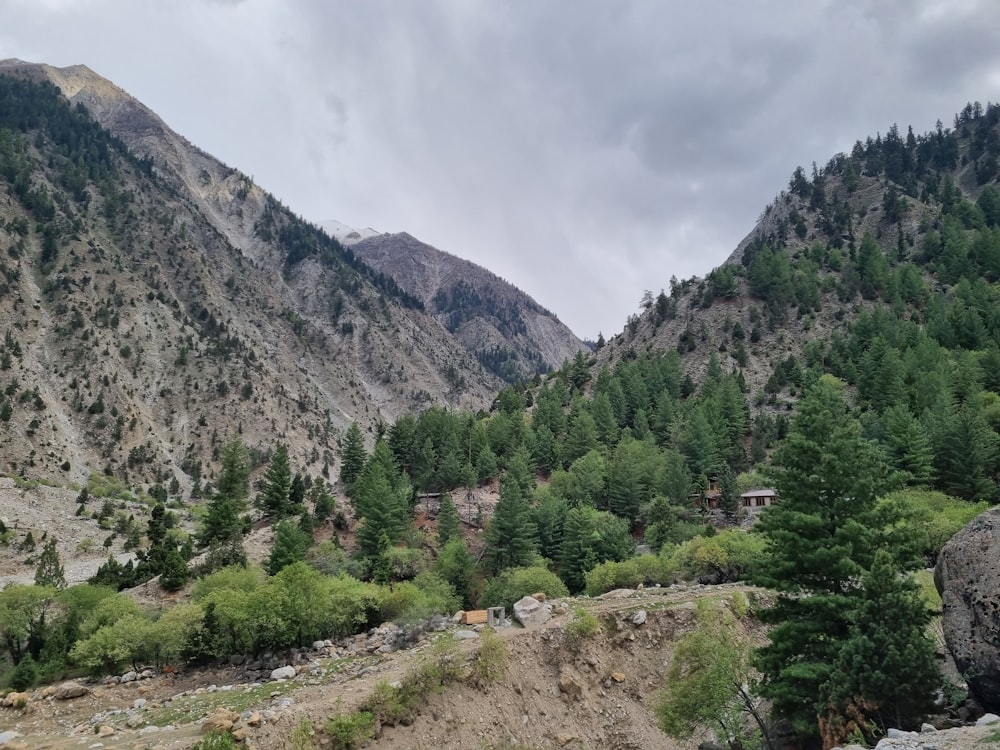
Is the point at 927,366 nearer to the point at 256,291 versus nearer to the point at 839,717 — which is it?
the point at 839,717

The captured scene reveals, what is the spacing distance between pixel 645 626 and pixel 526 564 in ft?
58.3

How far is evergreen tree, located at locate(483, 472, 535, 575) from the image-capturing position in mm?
48875

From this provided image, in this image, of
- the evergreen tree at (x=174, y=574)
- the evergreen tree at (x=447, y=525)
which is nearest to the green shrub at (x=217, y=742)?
the evergreen tree at (x=174, y=574)

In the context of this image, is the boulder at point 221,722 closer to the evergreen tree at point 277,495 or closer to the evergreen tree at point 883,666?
the evergreen tree at point 883,666

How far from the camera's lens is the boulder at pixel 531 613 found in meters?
32.4

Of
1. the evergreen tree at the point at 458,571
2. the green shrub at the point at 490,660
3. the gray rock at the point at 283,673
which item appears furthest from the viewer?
the evergreen tree at the point at 458,571

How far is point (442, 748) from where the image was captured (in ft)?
81.6

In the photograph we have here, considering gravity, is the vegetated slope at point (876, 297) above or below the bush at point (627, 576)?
above

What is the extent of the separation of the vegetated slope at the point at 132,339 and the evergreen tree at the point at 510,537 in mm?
81517

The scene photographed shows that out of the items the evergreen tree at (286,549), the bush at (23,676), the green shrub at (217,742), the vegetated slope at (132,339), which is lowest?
the bush at (23,676)

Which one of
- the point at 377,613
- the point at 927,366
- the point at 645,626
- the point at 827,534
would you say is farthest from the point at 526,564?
the point at 927,366

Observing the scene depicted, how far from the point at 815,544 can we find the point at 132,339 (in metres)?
145

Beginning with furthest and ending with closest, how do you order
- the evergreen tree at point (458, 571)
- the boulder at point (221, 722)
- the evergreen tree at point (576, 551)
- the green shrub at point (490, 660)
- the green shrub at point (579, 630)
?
the evergreen tree at point (576, 551), the evergreen tree at point (458, 571), the green shrub at point (579, 630), the green shrub at point (490, 660), the boulder at point (221, 722)

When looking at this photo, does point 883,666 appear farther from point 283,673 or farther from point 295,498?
point 295,498
